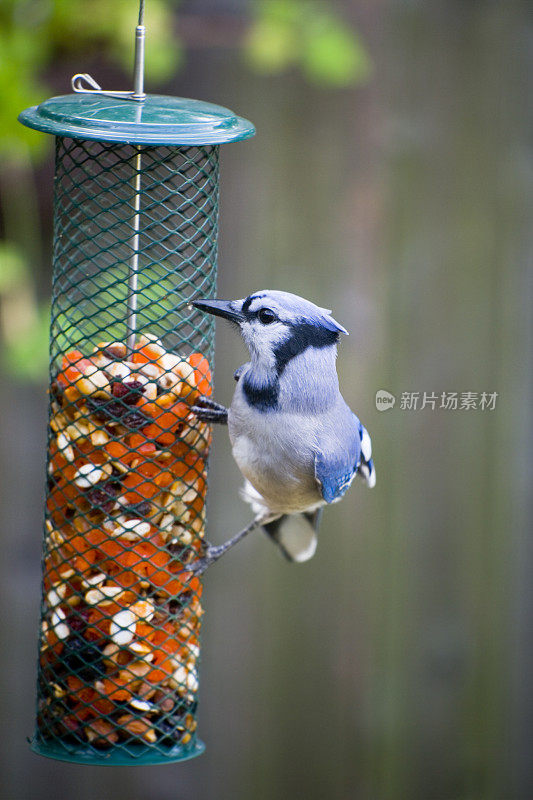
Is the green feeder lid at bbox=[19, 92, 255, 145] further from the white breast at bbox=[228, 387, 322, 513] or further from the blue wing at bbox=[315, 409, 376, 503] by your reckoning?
the blue wing at bbox=[315, 409, 376, 503]

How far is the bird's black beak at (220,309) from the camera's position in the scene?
5.51 ft

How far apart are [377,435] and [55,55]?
53.7 inches

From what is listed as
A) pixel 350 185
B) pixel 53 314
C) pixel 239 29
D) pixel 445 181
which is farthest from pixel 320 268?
pixel 53 314

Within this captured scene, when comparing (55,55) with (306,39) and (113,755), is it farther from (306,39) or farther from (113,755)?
(113,755)

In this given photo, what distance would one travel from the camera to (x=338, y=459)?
190 cm

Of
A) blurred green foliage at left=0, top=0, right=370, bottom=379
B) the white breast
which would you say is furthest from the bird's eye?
blurred green foliage at left=0, top=0, right=370, bottom=379

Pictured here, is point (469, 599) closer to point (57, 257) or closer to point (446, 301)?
point (446, 301)

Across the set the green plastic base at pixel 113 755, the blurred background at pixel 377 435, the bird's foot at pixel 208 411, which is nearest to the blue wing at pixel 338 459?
the bird's foot at pixel 208 411

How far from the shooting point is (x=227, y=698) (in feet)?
9.97

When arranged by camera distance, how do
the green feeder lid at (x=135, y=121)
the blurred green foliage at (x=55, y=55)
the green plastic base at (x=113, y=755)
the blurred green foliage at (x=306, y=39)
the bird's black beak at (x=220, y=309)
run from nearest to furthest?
the green feeder lid at (x=135, y=121) < the bird's black beak at (x=220, y=309) < the green plastic base at (x=113, y=755) < the blurred green foliage at (x=55, y=55) < the blurred green foliage at (x=306, y=39)

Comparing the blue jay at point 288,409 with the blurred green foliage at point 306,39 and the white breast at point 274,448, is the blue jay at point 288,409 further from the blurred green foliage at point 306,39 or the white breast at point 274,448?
the blurred green foliage at point 306,39

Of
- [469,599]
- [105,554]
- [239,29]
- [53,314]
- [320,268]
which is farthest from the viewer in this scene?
[469,599]

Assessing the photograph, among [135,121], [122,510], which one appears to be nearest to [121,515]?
[122,510]

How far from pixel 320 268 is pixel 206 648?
118 centimetres
